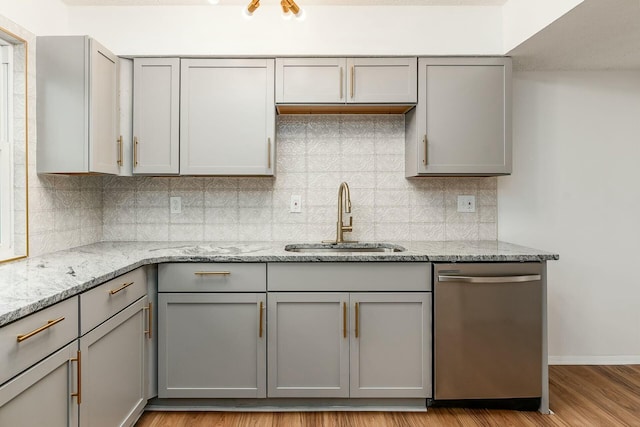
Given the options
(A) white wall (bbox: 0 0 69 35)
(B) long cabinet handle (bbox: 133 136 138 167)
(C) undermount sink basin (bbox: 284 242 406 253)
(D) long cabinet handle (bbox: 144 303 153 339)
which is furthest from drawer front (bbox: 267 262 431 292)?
(A) white wall (bbox: 0 0 69 35)

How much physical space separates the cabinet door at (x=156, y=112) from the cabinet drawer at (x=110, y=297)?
2.46ft

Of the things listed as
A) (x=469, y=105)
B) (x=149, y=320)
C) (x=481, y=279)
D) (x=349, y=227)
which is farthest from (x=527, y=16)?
(x=149, y=320)

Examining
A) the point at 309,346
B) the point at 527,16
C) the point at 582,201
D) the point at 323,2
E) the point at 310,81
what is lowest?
the point at 309,346

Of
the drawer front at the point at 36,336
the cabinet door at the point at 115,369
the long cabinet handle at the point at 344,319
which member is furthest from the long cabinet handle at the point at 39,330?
the long cabinet handle at the point at 344,319

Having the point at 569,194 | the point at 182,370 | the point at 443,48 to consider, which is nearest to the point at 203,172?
the point at 182,370

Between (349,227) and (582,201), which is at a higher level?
(582,201)

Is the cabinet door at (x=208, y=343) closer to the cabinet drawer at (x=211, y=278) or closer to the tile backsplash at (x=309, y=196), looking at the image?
the cabinet drawer at (x=211, y=278)

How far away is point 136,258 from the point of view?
6.61 feet

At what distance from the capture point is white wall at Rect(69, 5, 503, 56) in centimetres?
247

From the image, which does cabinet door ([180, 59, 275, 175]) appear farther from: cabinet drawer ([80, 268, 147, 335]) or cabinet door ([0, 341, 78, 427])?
cabinet door ([0, 341, 78, 427])

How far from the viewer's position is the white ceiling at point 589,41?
1.94 m

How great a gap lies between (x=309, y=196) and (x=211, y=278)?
0.93 meters

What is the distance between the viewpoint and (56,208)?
2.29m

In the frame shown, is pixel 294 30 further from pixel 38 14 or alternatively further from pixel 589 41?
pixel 589 41
